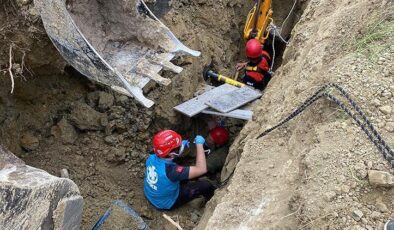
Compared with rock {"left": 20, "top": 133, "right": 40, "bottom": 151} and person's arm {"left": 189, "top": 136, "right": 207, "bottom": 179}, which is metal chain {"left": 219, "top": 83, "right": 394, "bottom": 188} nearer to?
person's arm {"left": 189, "top": 136, "right": 207, "bottom": 179}

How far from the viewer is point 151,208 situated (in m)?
5.05

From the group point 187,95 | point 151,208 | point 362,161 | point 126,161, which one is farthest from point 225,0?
point 362,161

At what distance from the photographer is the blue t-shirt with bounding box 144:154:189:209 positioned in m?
4.65

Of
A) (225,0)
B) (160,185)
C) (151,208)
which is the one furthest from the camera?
(225,0)

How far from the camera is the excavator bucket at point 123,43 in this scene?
3791 mm

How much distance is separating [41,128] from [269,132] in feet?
8.63

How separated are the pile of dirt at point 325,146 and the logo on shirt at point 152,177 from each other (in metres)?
0.76

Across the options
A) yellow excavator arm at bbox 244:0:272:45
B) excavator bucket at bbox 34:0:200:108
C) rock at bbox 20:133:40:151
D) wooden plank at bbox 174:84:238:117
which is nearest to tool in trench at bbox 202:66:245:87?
wooden plank at bbox 174:84:238:117

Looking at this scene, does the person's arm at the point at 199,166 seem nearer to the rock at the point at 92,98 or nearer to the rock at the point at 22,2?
the rock at the point at 92,98

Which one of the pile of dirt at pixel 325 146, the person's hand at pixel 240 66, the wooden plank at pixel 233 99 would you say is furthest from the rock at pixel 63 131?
the person's hand at pixel 240 66

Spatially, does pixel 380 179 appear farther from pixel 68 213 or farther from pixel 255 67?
pixel 255 67

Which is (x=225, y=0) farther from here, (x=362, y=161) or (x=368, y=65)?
(x=362, y=161)

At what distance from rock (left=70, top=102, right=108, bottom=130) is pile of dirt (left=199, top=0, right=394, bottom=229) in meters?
1.65

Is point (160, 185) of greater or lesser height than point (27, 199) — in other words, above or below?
below
